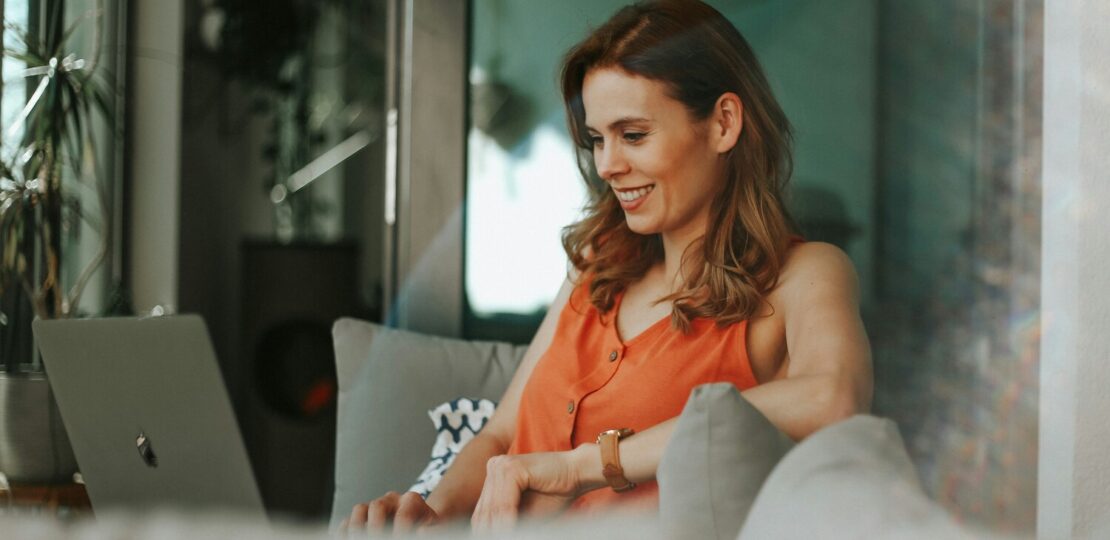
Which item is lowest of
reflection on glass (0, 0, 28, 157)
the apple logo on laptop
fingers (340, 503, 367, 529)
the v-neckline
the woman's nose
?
fingers (340, 503, 367, 529)

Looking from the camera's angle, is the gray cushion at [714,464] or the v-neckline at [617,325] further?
the v-neckline at [617,325]

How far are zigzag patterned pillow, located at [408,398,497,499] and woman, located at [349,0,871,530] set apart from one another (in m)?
0.04

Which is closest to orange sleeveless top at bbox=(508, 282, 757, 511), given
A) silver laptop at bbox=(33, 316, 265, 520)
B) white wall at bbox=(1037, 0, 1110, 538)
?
white wall at bbox=(1037, 0, 1110, 538)

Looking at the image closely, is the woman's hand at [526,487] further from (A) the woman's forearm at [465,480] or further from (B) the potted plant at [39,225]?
(B) the potted plant at [39,225]

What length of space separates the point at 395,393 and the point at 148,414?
0.37 m

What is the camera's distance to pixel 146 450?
143 cm

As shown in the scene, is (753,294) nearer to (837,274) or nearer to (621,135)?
(837,274)

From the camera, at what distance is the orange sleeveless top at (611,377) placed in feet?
3.62

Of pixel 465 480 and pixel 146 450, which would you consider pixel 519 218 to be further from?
pixel 146 450

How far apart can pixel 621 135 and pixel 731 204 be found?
157mm

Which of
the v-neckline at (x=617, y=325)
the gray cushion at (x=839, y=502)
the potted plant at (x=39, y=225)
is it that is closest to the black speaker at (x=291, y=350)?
the potted plant at (x=39, y=225)

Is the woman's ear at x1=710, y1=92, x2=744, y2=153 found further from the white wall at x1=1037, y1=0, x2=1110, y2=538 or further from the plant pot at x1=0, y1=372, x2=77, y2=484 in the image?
the plant pot at x1=0, y1=372, x2=77, y2=484

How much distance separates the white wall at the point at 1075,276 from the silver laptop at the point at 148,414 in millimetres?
1097

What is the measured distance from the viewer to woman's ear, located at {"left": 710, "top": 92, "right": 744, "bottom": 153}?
1127 millimetres
